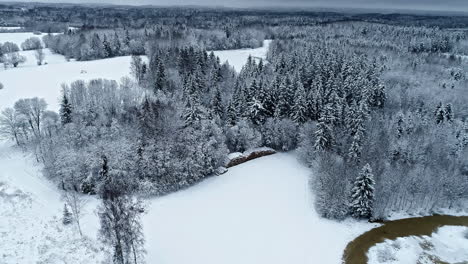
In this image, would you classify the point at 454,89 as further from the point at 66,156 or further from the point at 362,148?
the point at 66,156

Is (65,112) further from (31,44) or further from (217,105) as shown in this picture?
(31,44)

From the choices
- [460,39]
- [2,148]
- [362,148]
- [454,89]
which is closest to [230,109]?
[362,148]

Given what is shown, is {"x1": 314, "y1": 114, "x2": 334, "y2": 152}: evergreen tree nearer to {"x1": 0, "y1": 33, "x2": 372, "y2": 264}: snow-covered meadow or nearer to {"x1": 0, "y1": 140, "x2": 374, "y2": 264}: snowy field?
{"x1": 0, "y1": 33, "x2": 372, "y2": 264}: snow-covered meadow

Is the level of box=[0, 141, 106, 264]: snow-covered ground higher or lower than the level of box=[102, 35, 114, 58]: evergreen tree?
lower

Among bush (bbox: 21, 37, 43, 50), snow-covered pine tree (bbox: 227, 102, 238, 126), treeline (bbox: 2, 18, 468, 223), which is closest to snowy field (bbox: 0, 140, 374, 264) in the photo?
treeline (bbox: 2, 18, 468, 223)

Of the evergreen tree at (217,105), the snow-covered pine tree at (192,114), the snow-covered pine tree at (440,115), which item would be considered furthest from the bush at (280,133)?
the snow-covered pine tree at (440,115)
